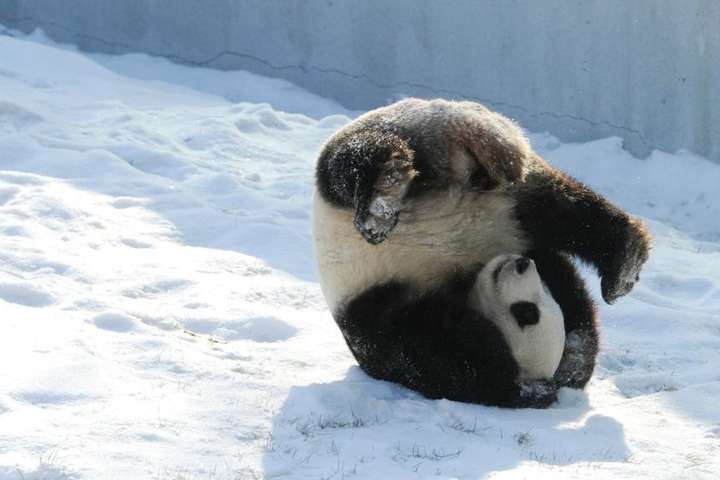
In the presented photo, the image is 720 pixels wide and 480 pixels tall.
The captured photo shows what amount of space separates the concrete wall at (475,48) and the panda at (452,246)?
5329 millimetres

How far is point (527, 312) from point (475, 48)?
669 centimetres

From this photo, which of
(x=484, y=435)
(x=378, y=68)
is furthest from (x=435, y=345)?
(x=378, y=68)

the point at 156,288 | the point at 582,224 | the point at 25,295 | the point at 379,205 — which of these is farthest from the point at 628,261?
the point at 25,295

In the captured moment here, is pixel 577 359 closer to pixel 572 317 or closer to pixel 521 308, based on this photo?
pixel 572 317

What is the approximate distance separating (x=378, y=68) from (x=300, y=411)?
770 centimetres

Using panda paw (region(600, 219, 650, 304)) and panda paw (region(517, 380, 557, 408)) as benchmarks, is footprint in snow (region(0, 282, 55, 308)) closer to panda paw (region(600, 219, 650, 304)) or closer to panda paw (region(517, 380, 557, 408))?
panda paw (region(517, 380, 557, 408))

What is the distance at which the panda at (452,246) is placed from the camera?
15.1 feet

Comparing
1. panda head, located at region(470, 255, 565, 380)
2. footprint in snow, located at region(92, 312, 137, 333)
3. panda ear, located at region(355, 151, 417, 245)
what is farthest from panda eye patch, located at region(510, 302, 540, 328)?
footprint in snow, located at region(92, 312, 137, 333)

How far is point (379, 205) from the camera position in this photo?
405 cm

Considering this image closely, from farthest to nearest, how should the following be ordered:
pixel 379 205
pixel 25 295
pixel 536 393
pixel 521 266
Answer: pixel 25 295
pixel 536 393
pixel 521 266
pixel 379 205

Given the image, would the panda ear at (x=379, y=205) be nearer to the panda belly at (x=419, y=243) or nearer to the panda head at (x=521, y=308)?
the panda belly at (x=419, y=243)

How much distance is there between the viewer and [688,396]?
4832mm

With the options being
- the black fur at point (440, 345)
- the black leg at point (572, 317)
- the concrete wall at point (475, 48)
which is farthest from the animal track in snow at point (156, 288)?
the concrete wall at point (475, 48)

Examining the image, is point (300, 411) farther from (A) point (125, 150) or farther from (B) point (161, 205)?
(A) point (125, 150)
